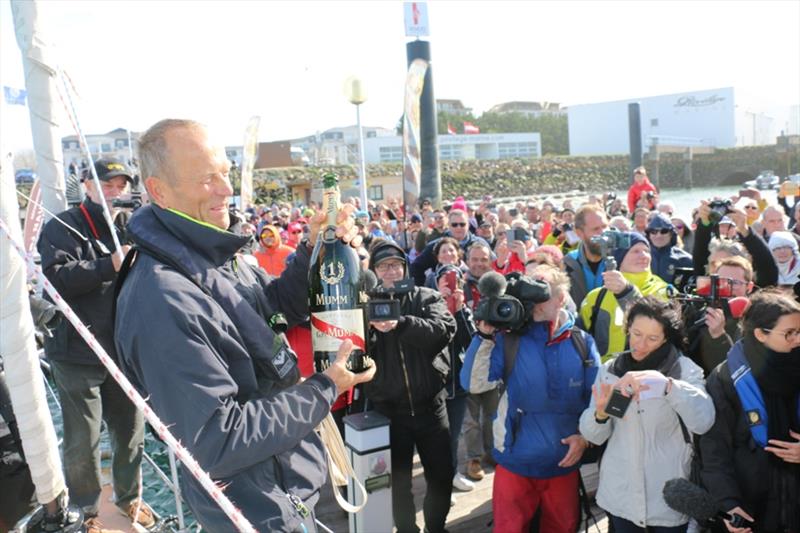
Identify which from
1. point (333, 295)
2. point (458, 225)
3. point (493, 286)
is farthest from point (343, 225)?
point (458, 225)

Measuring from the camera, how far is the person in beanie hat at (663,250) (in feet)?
19.5

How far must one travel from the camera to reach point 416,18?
1539cm

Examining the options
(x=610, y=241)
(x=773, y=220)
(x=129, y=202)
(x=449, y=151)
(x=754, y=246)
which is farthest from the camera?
(x=449, y=151)

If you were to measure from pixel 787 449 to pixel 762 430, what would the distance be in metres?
0.12

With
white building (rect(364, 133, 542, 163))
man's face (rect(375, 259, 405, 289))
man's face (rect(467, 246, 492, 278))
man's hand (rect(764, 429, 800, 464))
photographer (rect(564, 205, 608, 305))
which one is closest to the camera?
man's hand (rect(764, 429, 800, 464))

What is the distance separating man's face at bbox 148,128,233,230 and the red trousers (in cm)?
241

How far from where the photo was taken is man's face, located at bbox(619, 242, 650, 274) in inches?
179

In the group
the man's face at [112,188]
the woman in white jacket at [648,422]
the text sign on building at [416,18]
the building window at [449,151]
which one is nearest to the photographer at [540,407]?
the woman in white jacket at [648,422]

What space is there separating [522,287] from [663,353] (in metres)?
0.79

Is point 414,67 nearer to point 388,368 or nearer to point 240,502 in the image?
point 388,368

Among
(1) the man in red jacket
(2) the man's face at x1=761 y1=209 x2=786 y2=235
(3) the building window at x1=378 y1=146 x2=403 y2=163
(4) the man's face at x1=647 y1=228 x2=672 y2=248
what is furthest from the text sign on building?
(3) the building window at x1=378 y1=146 x2=403 y2=163

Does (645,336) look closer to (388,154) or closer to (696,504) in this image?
(696,504)

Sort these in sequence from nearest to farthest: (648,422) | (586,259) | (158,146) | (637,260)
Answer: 1. (158,146)
2. (648,422)
3. (637,260)
4. (586,259)

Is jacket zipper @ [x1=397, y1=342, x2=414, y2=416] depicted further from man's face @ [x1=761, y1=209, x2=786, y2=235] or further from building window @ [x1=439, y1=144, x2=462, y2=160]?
building window @ [x1=439, y1=144, x2=462, y2=160]
